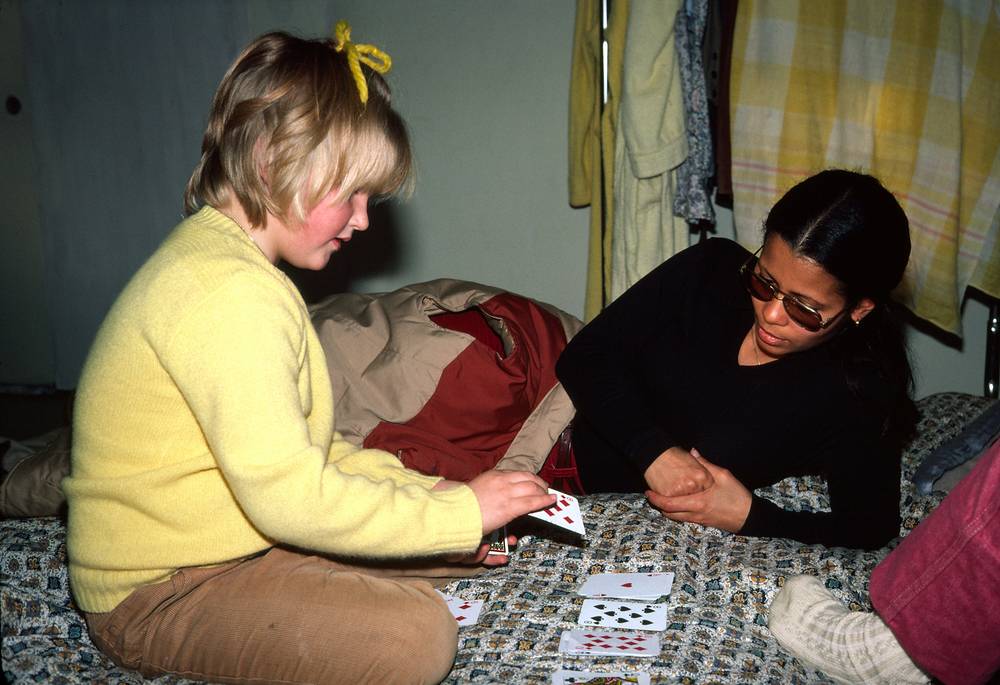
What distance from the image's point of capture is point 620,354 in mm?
2107

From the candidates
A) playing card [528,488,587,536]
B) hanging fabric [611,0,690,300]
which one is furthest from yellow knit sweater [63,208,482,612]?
hanging fabric [611,0,690,300]

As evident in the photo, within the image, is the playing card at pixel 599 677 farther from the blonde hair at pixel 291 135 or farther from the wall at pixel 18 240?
the wall at pixel 18 240

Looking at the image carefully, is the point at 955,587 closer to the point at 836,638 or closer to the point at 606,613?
the point at 836,638

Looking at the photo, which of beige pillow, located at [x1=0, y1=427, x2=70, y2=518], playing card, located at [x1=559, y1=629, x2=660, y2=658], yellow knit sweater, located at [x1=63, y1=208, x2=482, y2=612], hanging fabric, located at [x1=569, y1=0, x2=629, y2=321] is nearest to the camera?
yellow knit sweater, located at [x1=63, y1=208, x2=482, y2=612]

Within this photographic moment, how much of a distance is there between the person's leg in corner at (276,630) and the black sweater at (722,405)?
724mm

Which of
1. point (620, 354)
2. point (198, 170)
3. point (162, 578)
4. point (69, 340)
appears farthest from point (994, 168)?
point (69, 340)

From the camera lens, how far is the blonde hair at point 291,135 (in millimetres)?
1397

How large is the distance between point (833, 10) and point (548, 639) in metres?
2.13

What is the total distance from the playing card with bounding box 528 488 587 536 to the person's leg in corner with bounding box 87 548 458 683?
0.76 feet

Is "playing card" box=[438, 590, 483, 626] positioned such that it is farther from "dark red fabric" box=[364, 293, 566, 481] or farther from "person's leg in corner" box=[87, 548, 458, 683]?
"dark red fabric" box=[364, 293, 566, 481]

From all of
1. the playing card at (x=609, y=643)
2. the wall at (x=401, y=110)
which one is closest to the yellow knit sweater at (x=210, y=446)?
the playing card at (x=609, y=643)

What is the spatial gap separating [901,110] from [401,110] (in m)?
1.93

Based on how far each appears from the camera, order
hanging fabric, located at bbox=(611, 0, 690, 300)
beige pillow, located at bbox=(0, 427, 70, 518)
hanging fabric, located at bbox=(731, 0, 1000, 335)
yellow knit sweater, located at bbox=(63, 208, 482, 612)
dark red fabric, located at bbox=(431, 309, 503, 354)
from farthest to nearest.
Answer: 1. hanging fabric, located at bbox=(611, 0, 690, 300)
2. hanging fabric, located at bbox=(731, 0, 1000, 335)
3. dark red fabric, located at bbox=(431, 309, 503, 354)
4. beige pillow, located at bbox=(0, 427, 70, 518)
5. yellow knit sweater, located at bbox=(63, 208, 482, 612)

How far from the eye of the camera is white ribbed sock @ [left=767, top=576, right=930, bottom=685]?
142cm
